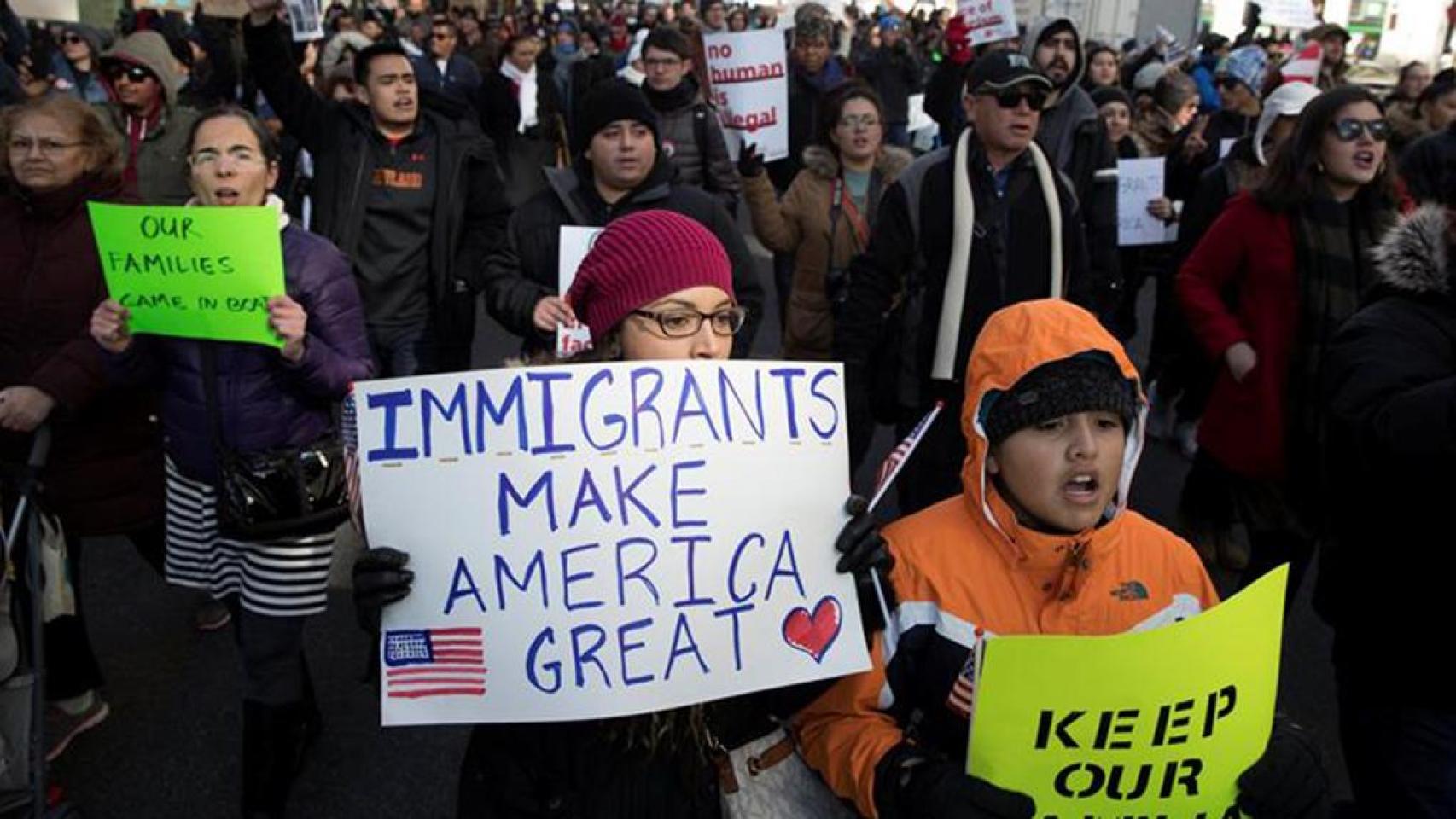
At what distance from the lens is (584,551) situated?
1.76 m

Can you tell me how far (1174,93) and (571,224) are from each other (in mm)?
5216

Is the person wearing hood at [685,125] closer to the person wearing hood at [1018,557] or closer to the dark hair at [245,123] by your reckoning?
the dark hair at [245,123]

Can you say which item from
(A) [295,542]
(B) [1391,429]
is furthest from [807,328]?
(B) [1391,429]

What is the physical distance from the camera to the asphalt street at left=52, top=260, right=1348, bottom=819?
3230mm

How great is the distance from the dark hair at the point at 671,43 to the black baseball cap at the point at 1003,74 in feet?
7.39

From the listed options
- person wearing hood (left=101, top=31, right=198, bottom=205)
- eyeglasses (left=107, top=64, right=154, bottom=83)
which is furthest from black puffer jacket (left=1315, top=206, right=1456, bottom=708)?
eyeglasses (left=107, top=64, right=154, bottom=83)

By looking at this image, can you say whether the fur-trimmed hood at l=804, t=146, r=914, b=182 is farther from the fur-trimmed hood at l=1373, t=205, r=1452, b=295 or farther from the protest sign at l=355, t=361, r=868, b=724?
the protest sign at l=355, t=361, r=868, b=724

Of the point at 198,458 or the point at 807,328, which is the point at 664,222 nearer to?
the point at 198,458

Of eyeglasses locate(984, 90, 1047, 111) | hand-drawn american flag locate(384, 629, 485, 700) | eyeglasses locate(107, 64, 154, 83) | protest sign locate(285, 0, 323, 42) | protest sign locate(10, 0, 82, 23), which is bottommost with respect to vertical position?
hand-drawn american flag locate(384, 629, 485, 700)

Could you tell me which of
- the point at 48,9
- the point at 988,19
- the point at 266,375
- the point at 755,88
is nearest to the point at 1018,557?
the point at 266,375

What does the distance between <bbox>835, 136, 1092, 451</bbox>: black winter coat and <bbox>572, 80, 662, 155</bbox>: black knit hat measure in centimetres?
85

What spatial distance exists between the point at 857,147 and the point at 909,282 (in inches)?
52.0

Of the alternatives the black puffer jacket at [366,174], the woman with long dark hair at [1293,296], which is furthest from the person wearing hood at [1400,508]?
the black puffer jacket at [366,174]

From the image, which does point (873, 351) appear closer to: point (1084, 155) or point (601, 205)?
point (601, 205)
